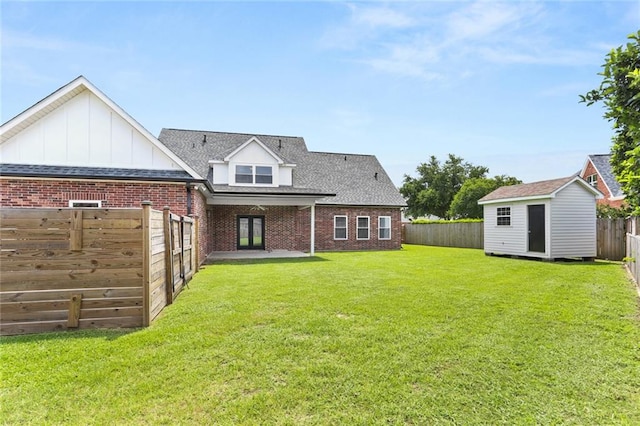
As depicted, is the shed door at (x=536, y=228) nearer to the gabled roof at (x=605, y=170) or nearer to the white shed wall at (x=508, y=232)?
the white shed wall at (x=508, y=232)

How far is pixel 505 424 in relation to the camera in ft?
8.44

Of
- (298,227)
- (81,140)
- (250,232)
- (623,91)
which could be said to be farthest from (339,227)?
(623,91)

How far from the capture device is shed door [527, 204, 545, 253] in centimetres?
1354

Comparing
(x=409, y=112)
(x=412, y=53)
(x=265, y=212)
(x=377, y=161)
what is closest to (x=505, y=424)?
(x=412, y=53)

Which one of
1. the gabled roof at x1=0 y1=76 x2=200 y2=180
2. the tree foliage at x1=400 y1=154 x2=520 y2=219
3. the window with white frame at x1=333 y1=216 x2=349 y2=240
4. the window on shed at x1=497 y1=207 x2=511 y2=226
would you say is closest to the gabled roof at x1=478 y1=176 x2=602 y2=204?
the window on shed at x1=497 y1=207 x2=511 y2=226

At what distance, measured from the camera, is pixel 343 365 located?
3.57 meters

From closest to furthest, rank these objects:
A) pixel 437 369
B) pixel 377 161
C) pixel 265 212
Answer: pixel 437 369
pixel 265 212
pixel 377 161

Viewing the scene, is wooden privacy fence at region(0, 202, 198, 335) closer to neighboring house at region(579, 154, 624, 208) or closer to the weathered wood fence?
the weathered wood fence

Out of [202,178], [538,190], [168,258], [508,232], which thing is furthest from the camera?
[508,232]

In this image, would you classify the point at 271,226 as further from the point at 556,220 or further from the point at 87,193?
the point at 556,220

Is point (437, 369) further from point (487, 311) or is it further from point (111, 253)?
point (111, 253)

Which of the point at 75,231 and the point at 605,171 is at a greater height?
the point at 605,171

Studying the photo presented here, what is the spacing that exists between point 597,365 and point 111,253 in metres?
6.40

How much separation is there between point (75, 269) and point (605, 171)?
3288 centimetres
